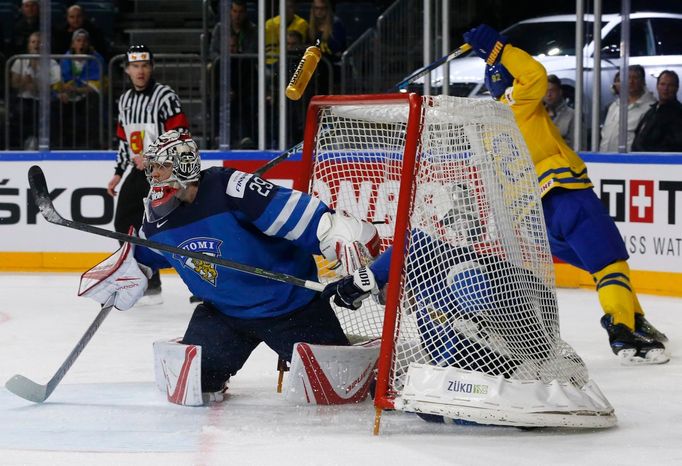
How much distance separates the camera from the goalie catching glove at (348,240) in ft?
11.9

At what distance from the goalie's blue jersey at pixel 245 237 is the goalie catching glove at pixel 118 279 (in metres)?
0.10

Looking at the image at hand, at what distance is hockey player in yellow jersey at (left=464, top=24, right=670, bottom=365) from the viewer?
188 inches

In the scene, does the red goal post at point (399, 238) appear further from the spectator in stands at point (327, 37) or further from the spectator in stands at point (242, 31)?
the spectator in stands at point (327, 37)

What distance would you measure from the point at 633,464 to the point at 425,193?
973mm

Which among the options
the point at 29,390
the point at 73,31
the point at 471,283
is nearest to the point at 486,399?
the point at 471,283

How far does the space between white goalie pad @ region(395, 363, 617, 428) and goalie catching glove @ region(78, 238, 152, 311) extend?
98 centimetres

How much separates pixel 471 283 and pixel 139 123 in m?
2.91

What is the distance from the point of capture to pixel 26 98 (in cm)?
790

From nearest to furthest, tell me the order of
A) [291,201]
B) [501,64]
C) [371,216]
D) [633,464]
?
[633,464] → [291,201] → [371,216] → [501,64]

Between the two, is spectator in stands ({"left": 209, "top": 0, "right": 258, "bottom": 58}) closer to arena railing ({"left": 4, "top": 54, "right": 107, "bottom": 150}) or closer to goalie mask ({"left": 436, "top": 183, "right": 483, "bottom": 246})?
arena railing ({"left": 4, "top": 54, "right": 107, "bottom": 150})

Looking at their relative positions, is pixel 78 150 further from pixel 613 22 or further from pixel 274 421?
pixel 274 421

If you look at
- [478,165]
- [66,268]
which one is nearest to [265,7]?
[66,268]

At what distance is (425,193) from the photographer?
12.2 ft

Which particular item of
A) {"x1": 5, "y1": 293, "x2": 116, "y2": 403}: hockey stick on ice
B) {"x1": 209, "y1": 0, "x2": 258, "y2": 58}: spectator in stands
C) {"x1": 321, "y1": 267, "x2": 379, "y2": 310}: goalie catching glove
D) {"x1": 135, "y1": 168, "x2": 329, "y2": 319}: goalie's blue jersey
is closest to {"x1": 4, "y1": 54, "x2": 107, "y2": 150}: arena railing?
{"x1": 209, "y1": 0, "x2": 258, "y2": 58}: spectator in stands
